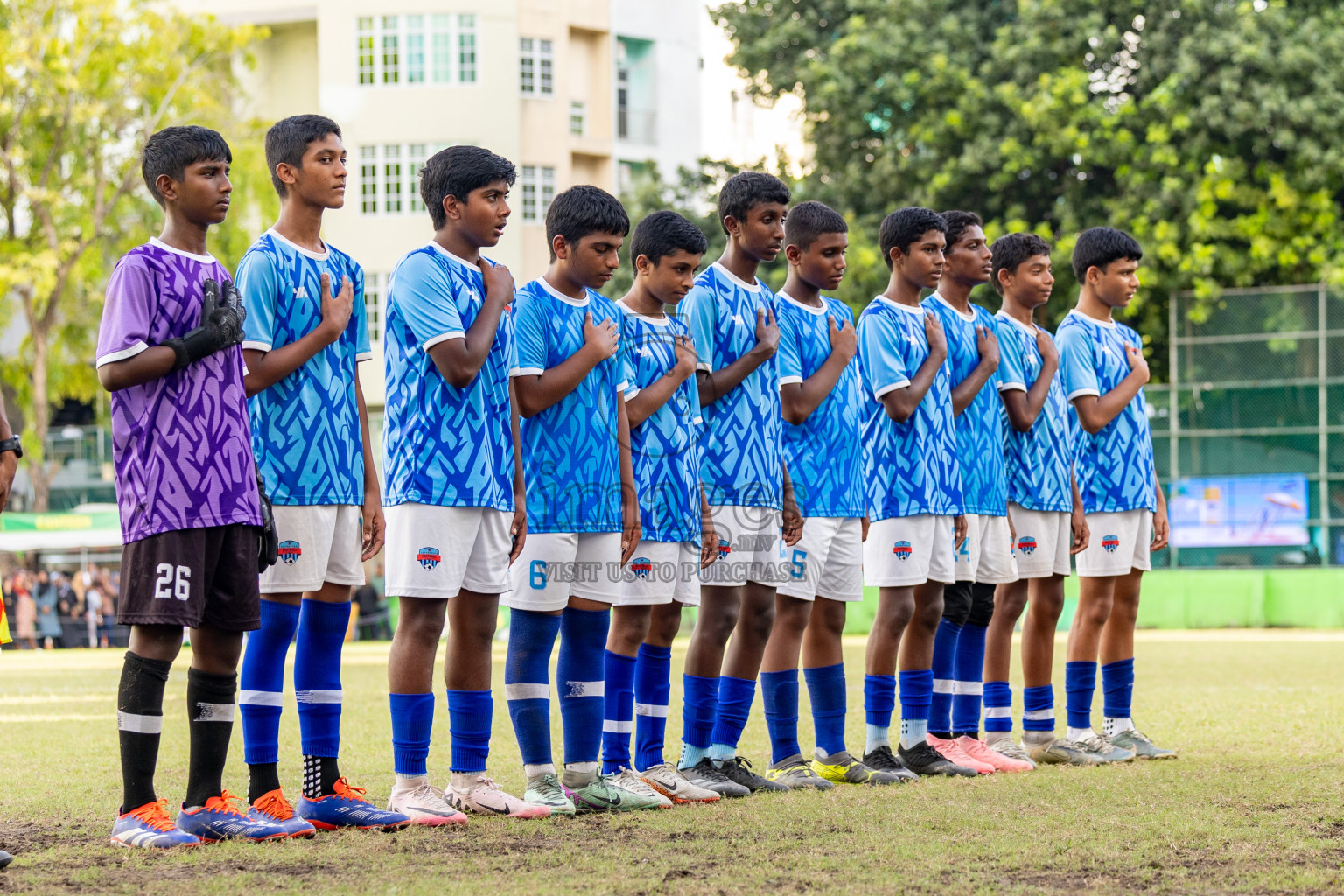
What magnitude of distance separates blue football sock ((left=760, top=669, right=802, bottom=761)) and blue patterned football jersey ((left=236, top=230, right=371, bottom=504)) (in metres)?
2.38

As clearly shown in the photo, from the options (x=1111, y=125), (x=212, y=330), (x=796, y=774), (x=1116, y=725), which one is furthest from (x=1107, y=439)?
(x=1111, y=125)

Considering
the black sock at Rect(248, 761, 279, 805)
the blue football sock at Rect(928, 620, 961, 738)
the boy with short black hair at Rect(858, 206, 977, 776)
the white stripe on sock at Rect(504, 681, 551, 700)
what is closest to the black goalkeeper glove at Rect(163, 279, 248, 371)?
the black sock at Rect(248, 761, 279, 805)

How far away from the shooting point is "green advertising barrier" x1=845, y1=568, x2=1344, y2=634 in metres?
24.7

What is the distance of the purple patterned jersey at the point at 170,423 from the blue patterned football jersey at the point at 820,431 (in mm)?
2887

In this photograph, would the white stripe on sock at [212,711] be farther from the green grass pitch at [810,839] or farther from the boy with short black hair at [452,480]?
the boy with short black hair at [452,480]

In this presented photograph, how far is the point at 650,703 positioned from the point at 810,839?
5.42 ft

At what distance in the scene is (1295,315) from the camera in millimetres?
25734

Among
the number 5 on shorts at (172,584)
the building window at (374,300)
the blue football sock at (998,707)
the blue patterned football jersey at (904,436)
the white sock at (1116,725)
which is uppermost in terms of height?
the building window at (374,300)

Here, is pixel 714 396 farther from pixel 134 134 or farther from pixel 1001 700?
pixel 134 134

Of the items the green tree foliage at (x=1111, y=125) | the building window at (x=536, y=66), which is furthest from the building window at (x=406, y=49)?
the green tree foliage at (x=1111, y=125)

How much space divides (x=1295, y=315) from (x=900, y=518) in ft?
66.1

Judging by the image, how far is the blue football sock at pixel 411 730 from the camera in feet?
19.8

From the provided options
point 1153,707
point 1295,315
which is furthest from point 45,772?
point 1295,315

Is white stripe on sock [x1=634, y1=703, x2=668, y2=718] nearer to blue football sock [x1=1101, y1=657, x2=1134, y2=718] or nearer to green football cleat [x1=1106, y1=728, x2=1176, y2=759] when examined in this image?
green football cleat [x1=1106, y1=728, x2=1176, y2=759]
